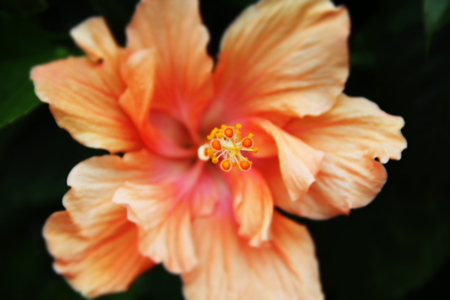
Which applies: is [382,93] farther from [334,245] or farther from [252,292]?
[252,292]

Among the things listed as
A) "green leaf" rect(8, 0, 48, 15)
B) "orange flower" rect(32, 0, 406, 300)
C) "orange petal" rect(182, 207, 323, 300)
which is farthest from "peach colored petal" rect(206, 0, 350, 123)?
"green leaf" rect(8, 0, 48, 15)

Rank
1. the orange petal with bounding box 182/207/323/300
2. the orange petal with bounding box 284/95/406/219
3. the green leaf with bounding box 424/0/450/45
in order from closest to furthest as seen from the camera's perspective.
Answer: the green leaf with bounding box 424/0/450/45 < the orange petal with bounding box 284/95/406/219 < the orange petal with bounding box 182/207/323/300

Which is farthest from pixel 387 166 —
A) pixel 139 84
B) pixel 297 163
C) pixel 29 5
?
pixel 29 5

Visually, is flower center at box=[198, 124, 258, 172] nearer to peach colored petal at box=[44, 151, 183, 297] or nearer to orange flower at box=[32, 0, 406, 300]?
orange flower at box=[32, 0, 406, 300]

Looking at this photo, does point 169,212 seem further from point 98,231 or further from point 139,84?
point 139,84

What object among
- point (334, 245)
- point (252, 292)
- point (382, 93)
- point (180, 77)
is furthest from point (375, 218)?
point (180, 77)

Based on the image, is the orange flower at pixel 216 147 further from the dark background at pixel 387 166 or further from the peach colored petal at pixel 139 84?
the dark background at pixel 387 166
